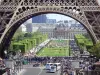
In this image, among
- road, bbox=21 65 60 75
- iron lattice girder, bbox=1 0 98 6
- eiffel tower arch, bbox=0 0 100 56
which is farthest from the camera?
road, bbox=21 65 60 75

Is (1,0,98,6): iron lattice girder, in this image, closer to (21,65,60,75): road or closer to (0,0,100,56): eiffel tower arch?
(0,0,100,56): eiffel tower arch

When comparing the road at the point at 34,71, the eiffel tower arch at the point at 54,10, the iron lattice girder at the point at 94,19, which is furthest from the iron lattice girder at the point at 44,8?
the road at the point at 34,71

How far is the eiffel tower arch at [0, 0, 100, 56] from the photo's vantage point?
38.0 m

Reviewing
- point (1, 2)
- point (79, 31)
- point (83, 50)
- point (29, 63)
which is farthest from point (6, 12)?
point (79, 31)

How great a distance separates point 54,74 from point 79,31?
10393 cm

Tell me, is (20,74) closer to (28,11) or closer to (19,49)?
(28,11)

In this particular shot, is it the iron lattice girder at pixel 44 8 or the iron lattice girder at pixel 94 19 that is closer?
the iron lattice girder at pixel 44 8

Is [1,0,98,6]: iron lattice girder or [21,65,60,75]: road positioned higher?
[1,0,98,6]: iron lattice girder

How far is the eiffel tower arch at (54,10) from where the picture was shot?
38000 mm

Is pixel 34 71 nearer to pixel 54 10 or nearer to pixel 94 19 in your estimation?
pixel 54 10

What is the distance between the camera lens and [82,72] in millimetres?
34312

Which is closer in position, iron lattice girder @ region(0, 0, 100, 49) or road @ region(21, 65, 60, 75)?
iron lattice girder @ region(0, 0, 100, 49)

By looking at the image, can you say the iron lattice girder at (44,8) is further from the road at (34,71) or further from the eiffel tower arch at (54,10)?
the road at (34,71)

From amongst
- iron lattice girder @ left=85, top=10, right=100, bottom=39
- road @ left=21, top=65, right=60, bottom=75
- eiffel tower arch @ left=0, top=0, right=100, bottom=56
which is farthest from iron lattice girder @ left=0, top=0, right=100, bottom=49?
road @ left=21, top=65, right=60, bottom=75
